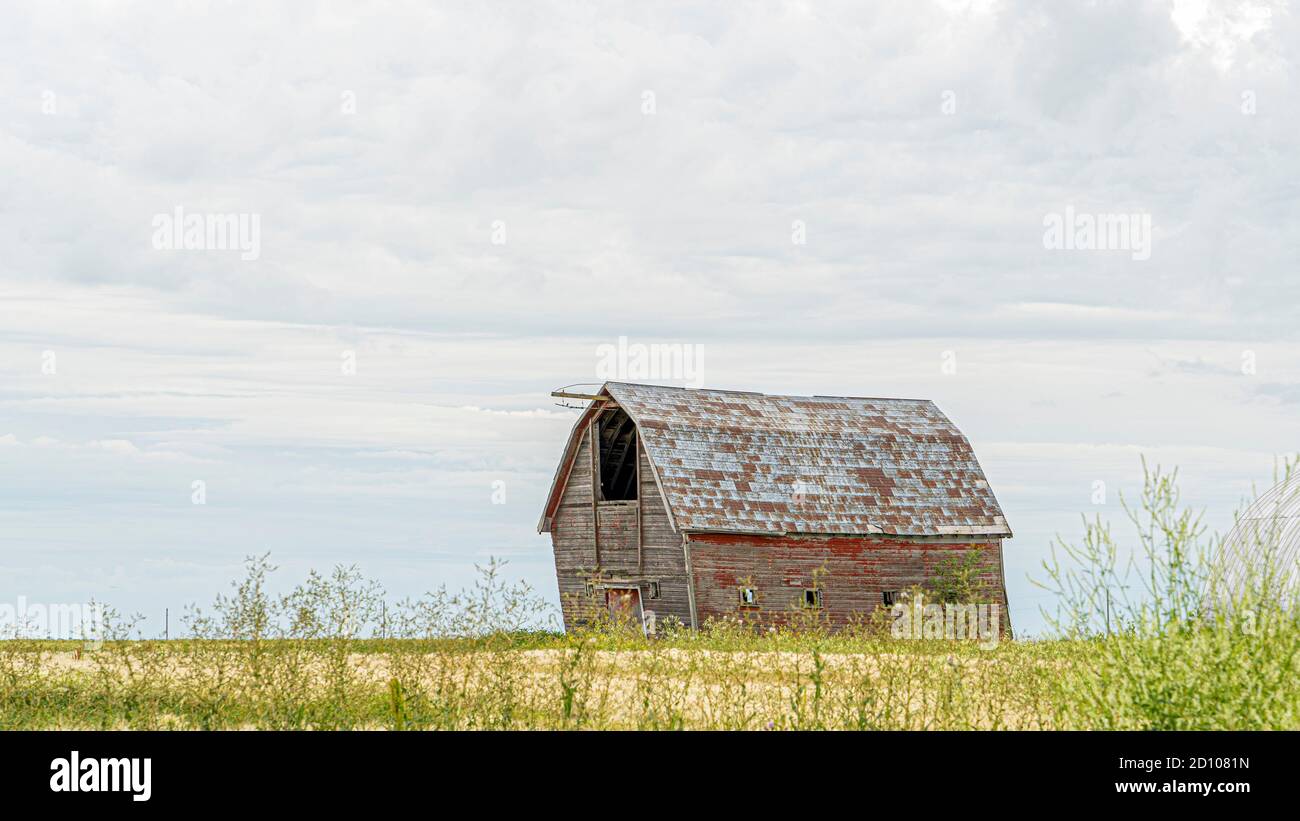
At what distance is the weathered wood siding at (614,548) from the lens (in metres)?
29.1

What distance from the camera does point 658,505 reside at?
2962cm

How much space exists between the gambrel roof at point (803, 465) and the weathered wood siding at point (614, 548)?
22.2 inches

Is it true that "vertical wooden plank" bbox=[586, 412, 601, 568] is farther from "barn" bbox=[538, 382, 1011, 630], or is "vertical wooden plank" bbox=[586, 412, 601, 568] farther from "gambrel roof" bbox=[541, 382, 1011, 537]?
"gambrel roof" bbox=[541, 382, 1011, 537]

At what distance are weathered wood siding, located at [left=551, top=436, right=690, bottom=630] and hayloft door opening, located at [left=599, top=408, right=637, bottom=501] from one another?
489 mm

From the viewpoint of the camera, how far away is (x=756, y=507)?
29.4 meters

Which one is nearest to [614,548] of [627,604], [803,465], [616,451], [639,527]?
[639,527]

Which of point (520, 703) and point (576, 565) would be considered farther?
point (576, 565)

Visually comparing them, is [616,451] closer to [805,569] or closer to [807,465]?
[807,465]

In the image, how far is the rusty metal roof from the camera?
2927 centimetres

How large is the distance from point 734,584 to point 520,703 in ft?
59.7

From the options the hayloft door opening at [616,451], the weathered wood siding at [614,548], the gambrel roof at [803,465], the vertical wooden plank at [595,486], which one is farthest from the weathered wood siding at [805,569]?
the hayloft door opening at [616,451]

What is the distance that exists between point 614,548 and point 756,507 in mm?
3851
